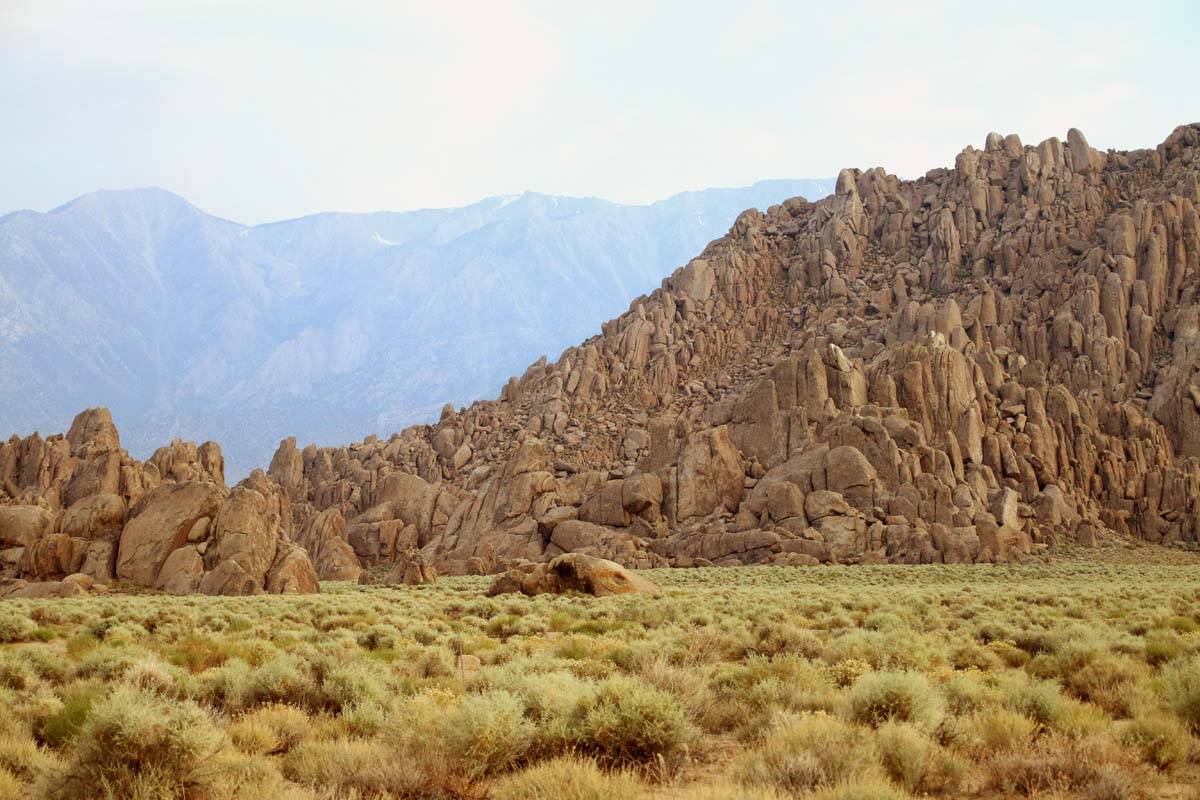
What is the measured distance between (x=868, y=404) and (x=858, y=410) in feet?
7.08

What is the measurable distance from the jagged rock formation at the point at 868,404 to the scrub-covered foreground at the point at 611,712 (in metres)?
29.6

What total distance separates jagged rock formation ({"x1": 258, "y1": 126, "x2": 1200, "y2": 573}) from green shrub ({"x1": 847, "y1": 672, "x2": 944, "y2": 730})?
36863 mm

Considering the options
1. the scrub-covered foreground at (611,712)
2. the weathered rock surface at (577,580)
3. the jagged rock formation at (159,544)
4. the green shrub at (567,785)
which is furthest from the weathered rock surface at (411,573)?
the green shrub at (567,785)

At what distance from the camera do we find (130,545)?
47.2 m

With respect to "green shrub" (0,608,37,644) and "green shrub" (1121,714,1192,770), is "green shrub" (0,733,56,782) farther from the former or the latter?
"green shrub" (0,608,37,644)

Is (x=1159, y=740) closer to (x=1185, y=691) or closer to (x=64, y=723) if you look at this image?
(x=1185, y=691)

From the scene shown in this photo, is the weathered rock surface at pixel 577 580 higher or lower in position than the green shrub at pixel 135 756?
lower

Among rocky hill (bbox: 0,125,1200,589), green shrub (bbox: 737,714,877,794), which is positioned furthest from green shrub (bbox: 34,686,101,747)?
rocky hill (bbox: 0,125,1200,589)

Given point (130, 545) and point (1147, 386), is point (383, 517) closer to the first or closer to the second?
point (130, 545)

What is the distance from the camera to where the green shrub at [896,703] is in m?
11.0

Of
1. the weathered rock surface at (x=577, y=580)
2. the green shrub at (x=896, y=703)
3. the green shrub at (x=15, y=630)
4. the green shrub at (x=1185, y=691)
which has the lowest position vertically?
the weathered rock surface at (x=577, y=580)

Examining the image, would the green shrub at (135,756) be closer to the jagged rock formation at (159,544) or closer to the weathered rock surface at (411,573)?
the jagged rock formation at (159,544)

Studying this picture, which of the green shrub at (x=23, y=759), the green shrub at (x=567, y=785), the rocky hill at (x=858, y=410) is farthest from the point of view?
the rocky hill at (x=858, y=410)

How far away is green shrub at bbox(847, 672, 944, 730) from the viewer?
11.0m
